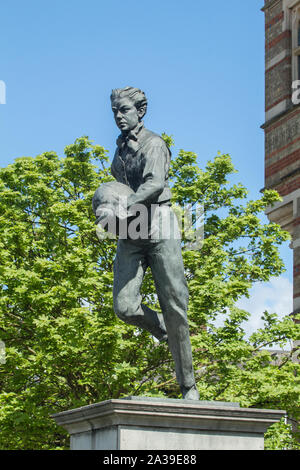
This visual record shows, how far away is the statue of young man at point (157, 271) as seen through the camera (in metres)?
7.85

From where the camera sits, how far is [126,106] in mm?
8281

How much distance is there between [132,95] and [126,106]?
0.48ft

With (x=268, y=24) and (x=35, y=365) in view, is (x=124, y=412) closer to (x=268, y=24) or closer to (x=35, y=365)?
(x=35, y=365)

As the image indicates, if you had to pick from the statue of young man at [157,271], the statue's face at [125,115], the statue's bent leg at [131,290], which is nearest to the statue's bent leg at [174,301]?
the statue of young man at [157,271]

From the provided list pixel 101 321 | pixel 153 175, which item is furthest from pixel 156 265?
pixel 101 321

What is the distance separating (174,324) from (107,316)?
10227 millimetres

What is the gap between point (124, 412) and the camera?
6914 millimetres

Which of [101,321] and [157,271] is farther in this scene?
[101,321]

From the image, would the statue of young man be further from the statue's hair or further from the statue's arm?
the statue's hair

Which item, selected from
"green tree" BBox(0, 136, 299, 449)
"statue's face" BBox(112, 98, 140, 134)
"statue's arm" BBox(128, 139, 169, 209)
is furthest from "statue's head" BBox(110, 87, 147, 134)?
"green tree" BBox(0, 136, 299, 449)

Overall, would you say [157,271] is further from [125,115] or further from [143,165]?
[125,115]

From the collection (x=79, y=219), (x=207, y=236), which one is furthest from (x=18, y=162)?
(x=207, y=236)

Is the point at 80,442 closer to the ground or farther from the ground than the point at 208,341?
closer to the ground

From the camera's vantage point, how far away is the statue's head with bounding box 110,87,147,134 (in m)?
8.28
